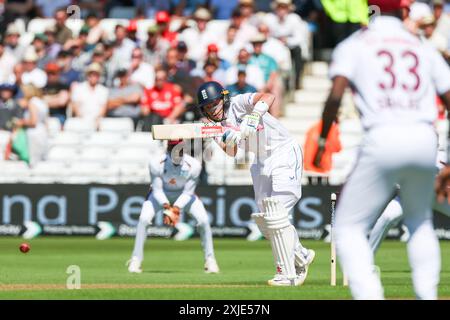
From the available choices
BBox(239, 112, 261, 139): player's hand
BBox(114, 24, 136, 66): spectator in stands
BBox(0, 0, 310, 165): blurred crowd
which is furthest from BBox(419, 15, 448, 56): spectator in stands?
BBox(239, 112, 261, 139): player's hand

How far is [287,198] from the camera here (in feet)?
40.9

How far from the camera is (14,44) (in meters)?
25.5

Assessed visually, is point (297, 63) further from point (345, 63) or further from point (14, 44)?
point (345, 63)

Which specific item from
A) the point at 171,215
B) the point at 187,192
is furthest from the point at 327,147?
the point at 171,215

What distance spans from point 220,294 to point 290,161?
94.4 inches

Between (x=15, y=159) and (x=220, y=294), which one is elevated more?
(x=15, y=159)

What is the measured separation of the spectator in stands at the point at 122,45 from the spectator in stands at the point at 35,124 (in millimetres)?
2044

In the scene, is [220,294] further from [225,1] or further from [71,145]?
[225,1]

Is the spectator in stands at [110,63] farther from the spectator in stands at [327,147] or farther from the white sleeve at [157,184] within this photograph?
the white sleeve at [157,184]

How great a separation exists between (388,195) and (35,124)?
1538 cm

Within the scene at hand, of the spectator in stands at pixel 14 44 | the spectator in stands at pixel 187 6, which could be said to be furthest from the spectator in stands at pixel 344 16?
the spectator in stands at pixel 14 44

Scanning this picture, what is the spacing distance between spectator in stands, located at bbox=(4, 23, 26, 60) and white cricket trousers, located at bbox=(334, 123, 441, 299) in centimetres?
1806
